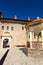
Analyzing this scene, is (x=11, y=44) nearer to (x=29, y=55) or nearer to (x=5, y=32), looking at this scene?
(x=5, y=32)

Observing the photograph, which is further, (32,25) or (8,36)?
(8,36)

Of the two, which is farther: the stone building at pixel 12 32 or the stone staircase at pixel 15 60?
the stone building at pixel 12 32

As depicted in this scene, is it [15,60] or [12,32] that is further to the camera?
[12,32]

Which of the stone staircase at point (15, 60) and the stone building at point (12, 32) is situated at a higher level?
the stone building at point (12, 32)

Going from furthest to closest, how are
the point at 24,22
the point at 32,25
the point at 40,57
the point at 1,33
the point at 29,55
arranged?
the point at 24,22
the point at 1,33
the point at 32,25
the point at 29,55
the point at 40,57

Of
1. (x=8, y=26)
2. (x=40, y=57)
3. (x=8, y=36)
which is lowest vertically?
(x=40, y=57)

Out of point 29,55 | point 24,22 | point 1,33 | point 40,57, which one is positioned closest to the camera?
point 40,57

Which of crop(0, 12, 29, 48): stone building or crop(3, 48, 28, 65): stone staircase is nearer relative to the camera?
crop(3, 48, 28, 65): stone staircase

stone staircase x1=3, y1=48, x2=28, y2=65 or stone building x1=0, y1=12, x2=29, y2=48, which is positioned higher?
stone building x1=0, y1=12, x2=29, y2=48

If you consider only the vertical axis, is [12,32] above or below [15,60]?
above

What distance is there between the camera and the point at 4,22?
2478 centimetres

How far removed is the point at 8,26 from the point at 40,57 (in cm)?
1559

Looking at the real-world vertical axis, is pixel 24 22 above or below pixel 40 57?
above

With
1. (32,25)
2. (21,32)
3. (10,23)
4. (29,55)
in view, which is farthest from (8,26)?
(29,55)
